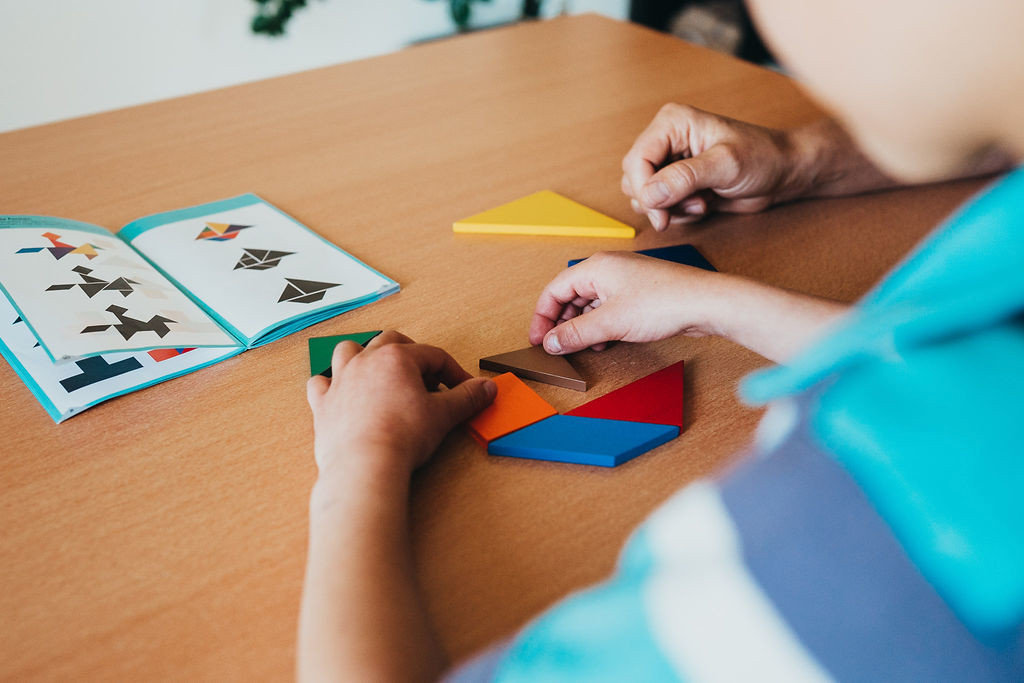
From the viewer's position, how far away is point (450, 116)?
1310 millimetres

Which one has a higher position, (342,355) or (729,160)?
(729,160)

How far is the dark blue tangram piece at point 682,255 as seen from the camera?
2.97 feet

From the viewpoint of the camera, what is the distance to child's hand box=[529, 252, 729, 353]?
2.49ft

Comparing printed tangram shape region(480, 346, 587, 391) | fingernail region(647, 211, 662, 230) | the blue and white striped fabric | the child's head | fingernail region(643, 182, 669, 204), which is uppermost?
the child's head

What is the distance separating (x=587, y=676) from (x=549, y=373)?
1.32 feet

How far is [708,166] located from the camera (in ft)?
3.18

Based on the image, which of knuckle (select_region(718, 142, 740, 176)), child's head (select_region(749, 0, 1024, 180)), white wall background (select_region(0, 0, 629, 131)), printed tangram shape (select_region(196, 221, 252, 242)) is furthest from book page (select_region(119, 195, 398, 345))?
white wall background (select_region(0, 0, 629, 131))

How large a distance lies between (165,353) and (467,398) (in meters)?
0.32

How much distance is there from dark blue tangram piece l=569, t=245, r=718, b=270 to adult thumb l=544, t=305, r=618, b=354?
0.49ft

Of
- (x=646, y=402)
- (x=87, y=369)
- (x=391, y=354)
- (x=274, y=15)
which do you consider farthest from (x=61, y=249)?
(x=274, y=15)

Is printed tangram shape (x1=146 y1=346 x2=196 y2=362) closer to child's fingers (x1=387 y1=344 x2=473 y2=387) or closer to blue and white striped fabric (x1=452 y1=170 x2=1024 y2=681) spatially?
child's fingers (x1=387 y1=344 x2=473 y2=387)

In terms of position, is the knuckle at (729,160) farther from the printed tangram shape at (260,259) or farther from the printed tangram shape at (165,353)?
the printed tangram shape at (165,353)

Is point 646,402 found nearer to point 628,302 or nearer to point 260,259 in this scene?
point 628,302

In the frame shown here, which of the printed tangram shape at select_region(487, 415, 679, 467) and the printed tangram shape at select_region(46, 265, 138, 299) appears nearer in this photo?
the printed tangram shape at select_region(487, 415, 679, 467)
